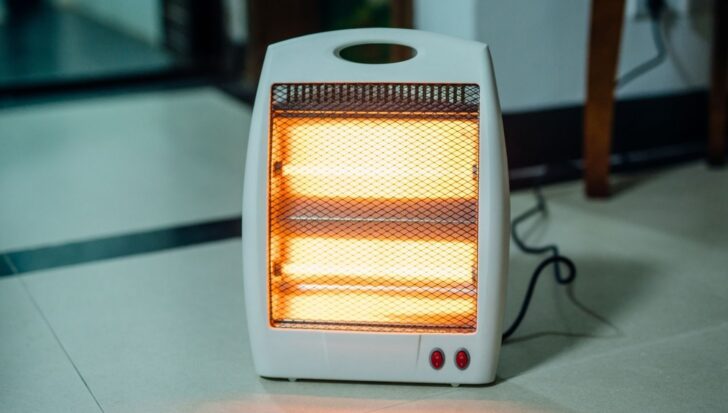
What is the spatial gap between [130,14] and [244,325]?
105 inches

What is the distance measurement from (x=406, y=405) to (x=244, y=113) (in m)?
1.72

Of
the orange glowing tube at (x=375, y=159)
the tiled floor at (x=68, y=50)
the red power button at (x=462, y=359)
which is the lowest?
the tiled floor at (x=68, y=50)

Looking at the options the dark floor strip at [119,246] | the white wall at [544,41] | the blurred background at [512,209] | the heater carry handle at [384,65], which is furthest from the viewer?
the white wall at [544,41]

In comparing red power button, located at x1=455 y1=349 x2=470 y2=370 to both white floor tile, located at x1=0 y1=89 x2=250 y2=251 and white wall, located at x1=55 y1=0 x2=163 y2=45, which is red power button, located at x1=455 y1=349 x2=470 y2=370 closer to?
white floor tile, located at x1=0 y1=89 x2=250 y2=251

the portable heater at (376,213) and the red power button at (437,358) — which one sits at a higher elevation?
the portable heater at (376,213)

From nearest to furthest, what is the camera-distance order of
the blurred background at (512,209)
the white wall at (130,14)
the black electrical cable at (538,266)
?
the blurred background at (512,209) < the black electrical cable at (538,266) < the white wall at (130,14)

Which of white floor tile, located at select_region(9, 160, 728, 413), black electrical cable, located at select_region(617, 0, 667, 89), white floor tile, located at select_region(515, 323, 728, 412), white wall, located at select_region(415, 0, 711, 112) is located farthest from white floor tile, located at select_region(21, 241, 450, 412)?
black electrical cable, located at select_region(617, 0, 667, 89)

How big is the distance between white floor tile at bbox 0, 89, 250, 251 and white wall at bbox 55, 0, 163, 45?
0.77 m

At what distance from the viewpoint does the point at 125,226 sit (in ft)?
5.60

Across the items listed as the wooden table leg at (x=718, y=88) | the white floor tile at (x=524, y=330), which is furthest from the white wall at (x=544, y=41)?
the white floor tile at (x=524, y=330)

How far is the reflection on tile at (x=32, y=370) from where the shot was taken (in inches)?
41.6

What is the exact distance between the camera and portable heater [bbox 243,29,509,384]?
1.00 m

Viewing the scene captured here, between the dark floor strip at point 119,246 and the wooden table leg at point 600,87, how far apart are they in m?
0.69

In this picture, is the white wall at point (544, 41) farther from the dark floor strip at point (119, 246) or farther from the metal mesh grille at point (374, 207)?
the metal mesh grille at point (374, 207)
